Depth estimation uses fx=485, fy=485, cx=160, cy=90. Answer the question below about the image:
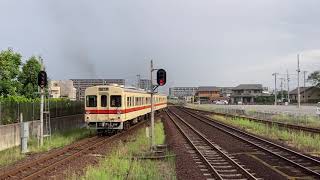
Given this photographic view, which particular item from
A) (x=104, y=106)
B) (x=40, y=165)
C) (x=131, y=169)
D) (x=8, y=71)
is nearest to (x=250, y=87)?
(x=8, y=71)

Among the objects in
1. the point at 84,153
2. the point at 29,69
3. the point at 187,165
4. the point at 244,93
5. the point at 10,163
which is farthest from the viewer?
the point at 244,93

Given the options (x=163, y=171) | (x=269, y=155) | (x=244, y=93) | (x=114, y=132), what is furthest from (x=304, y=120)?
(x=244, y=93)

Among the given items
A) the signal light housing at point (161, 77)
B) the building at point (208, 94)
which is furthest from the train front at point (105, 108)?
the building at point (208, 94)

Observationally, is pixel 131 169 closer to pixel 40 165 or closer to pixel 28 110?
pixel 40 165

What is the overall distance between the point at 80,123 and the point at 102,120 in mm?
11571

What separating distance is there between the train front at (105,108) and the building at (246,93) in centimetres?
14337

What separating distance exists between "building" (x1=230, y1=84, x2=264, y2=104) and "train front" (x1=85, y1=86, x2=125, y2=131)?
470 ft

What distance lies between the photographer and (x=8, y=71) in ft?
135

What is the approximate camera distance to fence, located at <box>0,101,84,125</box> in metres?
23.5

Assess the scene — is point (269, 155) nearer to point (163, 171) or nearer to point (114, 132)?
point (163, 171)

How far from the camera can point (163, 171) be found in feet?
46.0

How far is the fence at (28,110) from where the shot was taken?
77.1 feet

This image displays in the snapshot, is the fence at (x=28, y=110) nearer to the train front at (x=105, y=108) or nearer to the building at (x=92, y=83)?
the building at (x=92, y=83)

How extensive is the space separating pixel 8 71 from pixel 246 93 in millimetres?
137064
